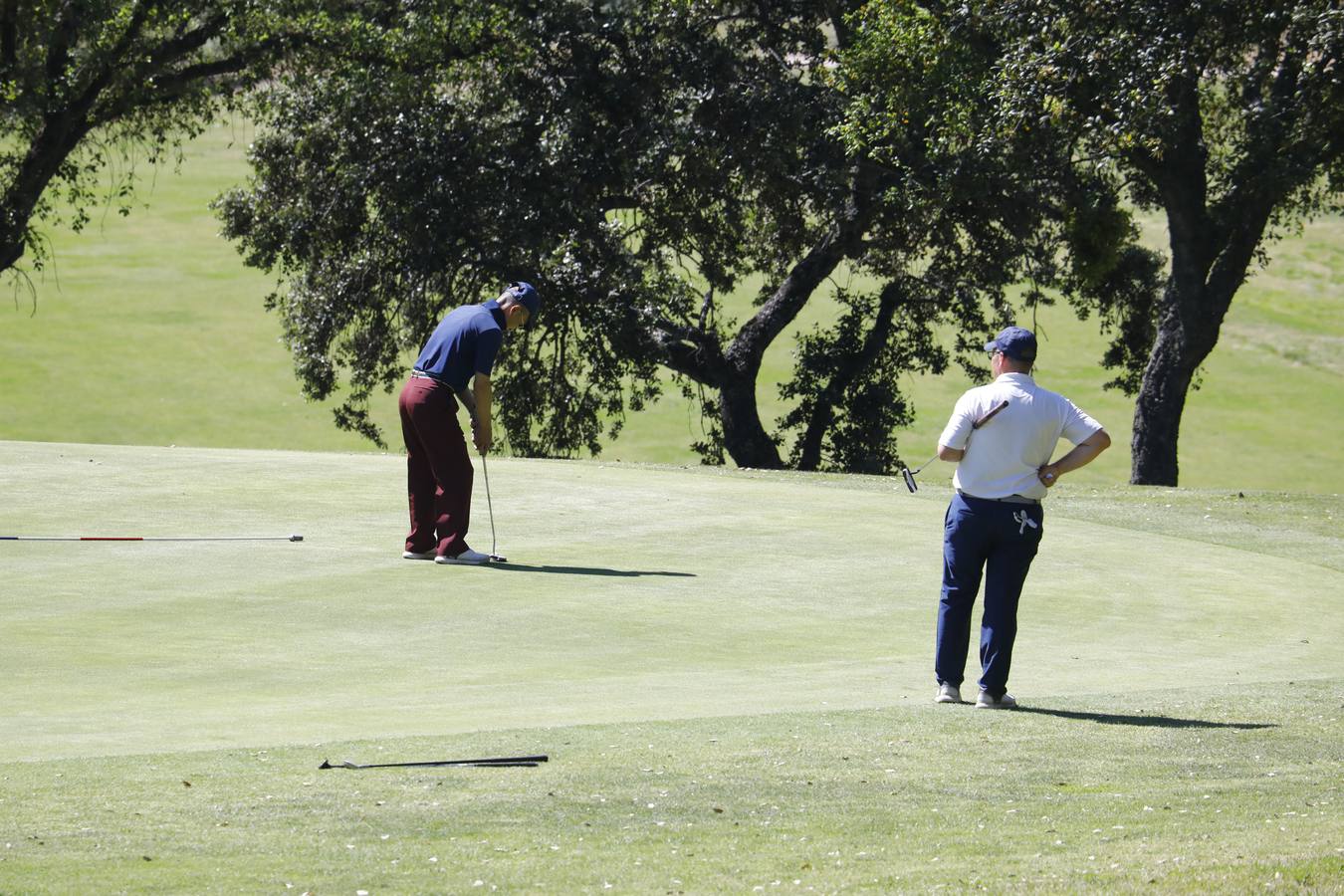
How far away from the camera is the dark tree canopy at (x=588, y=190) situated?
3019 cm

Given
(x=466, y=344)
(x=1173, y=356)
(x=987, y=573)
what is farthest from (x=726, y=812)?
(x=1173, y=356)

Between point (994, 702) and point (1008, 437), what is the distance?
4.34 ft

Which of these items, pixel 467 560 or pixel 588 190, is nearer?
pixel 467 560

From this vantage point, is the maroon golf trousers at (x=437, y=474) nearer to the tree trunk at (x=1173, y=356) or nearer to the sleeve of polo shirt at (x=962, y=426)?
the sleeve of polo shirt at (x=962, y=426)

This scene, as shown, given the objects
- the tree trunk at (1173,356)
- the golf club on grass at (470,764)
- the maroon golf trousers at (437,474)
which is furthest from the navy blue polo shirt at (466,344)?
the tree trunk at (1173,356)

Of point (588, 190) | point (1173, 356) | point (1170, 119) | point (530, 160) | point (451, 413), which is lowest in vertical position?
Answer: point (451, 413)

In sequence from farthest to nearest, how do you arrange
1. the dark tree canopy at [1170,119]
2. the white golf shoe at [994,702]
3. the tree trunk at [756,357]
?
the tree trunk at [756,357], the dark tree canopy at [1170,119], the white golf shoe at [994,702]

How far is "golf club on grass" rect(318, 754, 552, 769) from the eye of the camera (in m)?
6.57

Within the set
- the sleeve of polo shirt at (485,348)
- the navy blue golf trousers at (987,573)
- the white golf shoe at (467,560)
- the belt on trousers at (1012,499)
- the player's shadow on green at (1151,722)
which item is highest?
the sleeve of polo shirt at (485,348)

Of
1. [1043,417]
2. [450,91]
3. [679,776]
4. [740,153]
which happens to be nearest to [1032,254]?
[740,153]

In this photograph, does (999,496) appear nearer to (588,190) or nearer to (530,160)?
(530,160)

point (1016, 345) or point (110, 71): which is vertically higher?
point (110, 71)

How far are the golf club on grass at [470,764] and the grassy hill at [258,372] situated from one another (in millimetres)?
51118

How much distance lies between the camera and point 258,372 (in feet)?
230
